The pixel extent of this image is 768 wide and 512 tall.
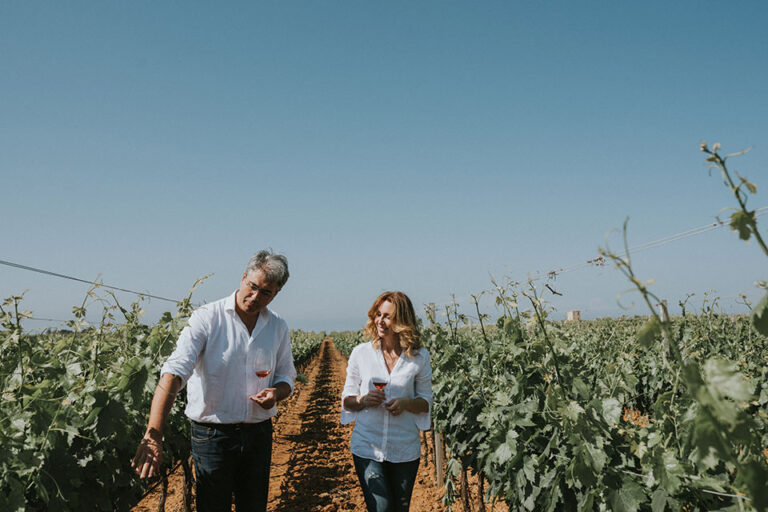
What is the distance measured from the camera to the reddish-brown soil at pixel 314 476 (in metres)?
5.38

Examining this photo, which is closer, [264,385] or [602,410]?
[602,410]

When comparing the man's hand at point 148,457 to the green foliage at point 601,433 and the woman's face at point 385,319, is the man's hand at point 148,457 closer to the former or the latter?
the woman's face at point 385,319

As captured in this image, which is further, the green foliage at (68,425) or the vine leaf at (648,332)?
the green foliage at (68,425)

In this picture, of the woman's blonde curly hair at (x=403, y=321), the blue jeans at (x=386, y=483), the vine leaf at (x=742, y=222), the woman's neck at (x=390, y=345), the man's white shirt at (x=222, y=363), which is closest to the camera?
the vine leaf at (x=742, y=222)

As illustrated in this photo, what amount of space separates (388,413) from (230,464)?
89cm

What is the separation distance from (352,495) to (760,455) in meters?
4.82

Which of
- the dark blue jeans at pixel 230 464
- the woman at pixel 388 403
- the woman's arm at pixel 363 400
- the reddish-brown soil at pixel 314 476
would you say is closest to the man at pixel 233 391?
the dark blue jeans at pixel 230 464

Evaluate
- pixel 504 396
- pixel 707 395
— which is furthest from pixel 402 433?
pixel 707 395

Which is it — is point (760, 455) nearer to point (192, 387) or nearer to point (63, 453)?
point (192, 387)

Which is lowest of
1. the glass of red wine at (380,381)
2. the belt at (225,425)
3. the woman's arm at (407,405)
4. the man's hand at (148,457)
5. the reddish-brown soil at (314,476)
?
the reddish-brown soil at (314,476)

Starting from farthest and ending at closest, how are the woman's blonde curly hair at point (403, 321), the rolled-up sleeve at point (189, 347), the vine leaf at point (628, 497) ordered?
the woman's blonde curly hair at point (403, 321) < the rolled-up sleeve at point (189, 347) < the vine leaf at point (628, 497)

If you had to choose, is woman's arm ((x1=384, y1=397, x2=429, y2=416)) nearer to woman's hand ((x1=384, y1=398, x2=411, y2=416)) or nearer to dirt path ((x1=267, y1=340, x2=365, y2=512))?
woman's hand ((x1=384, y1=398, x2=411, y2=416))

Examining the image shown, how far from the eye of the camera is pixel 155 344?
3037 mm

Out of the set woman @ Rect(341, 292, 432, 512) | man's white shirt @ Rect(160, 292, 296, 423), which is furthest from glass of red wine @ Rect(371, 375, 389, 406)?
man's white shirt @ Rect(160, 292, 296, 423)
